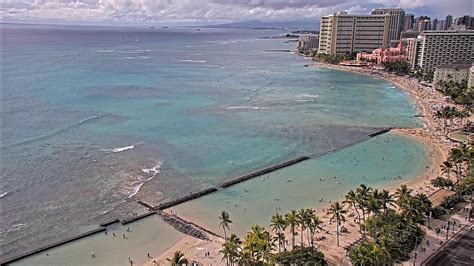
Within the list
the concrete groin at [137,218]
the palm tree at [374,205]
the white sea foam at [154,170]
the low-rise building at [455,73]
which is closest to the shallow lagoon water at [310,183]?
the concrete groin at [137,218]

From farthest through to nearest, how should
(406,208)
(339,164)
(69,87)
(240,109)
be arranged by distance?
(69,87) < (240,109) < (339,164) < (406,208)

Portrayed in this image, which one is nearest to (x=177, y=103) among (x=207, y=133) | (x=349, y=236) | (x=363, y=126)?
(x=207, y=133)

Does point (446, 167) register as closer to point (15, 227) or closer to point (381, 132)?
point (381, 132)

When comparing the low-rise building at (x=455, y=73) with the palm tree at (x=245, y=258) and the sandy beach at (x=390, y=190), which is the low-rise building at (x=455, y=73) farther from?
the palm tree at (x=245, y=258)

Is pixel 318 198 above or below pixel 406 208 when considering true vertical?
below

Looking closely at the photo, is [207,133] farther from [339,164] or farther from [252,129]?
[339,164]

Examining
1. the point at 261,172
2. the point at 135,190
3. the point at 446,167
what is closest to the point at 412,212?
the point at 446,167
